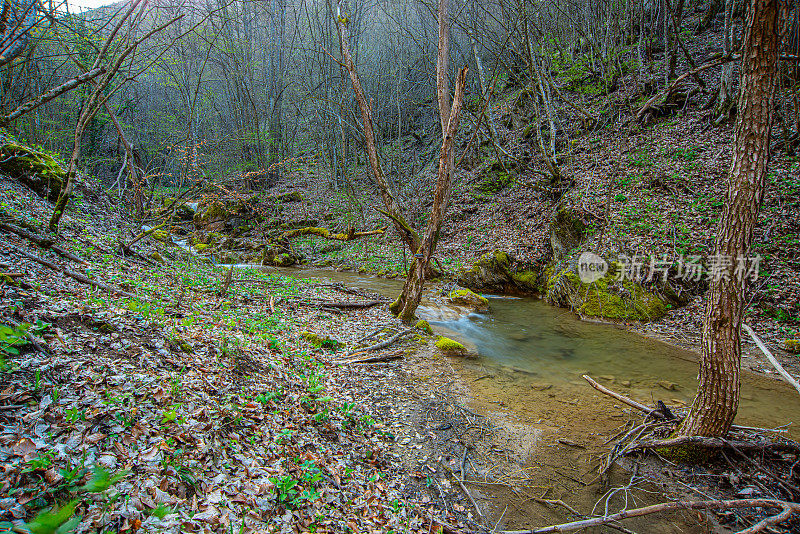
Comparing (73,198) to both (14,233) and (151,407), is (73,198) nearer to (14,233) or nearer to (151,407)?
(14,233)

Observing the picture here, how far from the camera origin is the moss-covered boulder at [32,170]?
305 inches

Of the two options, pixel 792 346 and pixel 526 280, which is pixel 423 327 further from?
pixel 792 346

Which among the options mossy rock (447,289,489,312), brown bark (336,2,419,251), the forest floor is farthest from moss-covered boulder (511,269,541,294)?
the forest floor

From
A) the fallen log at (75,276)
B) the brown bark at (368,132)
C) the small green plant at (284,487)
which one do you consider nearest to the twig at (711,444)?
the small green plant at (284,487)

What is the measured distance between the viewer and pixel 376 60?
2484cm

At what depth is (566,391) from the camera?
19.1ft

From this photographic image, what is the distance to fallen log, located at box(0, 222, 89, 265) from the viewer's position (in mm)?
5270

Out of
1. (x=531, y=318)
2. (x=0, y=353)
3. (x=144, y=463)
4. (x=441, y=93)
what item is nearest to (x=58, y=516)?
(x=144, y=463)

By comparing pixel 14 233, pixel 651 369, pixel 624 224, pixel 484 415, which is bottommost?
pixel 484 415

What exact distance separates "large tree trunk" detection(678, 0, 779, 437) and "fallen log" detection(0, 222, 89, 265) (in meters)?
9.01

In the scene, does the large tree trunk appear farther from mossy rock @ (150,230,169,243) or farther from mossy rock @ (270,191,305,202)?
mossy rock @ (270,191,305,202)

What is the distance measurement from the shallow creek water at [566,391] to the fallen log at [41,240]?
7.01m

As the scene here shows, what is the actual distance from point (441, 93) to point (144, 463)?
7845 mm
